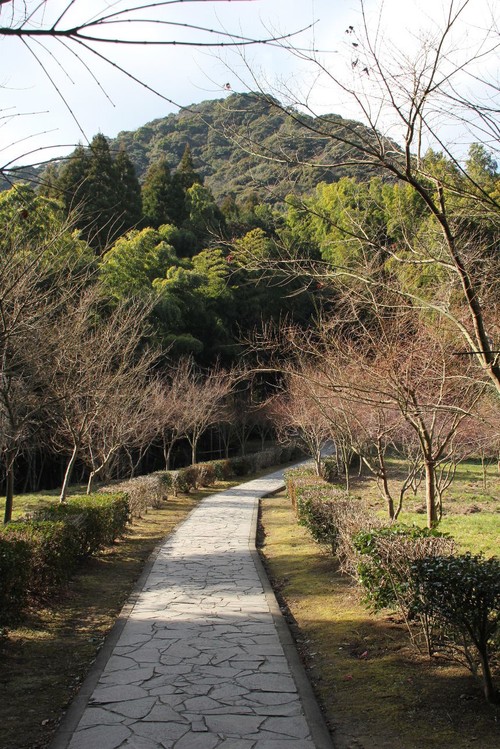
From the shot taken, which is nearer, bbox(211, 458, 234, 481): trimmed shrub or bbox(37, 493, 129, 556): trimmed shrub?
bbox(37, 493, 129, 556): trimmed shrub

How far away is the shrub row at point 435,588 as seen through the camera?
4438 mm

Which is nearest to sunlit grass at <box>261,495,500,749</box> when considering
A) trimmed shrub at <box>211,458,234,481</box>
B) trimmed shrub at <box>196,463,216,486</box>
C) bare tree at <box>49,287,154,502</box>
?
bare tree at <box>49,287,154,502</box>

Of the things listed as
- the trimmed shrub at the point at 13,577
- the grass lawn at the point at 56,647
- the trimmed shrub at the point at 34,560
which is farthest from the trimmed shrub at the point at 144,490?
the trimmed shrub at the point at 13,577

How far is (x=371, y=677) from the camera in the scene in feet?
17.1

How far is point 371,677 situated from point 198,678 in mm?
1394

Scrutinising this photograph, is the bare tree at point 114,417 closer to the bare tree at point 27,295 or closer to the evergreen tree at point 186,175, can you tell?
the bare tree at point 27,295

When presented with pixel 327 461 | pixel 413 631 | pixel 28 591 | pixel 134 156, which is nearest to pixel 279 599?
pixel 413 631

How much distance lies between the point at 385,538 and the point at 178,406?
816 inches

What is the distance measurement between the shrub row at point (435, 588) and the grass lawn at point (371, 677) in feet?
0.68

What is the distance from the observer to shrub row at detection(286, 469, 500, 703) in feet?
14.6

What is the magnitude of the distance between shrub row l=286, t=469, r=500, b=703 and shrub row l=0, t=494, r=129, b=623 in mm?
3476

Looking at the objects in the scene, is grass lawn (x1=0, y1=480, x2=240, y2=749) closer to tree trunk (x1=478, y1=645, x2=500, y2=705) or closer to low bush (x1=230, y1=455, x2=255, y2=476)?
tree trunk (x1=478, y1=645, x2=500, y2=705)

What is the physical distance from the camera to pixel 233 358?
38.7m

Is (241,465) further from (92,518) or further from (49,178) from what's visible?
(49,178)
